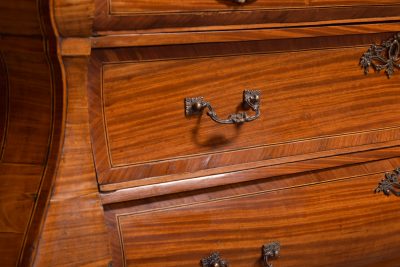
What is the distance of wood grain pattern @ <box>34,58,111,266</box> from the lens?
948mm

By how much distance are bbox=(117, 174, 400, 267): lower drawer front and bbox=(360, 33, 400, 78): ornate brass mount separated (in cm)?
20

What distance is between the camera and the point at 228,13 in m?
1.03

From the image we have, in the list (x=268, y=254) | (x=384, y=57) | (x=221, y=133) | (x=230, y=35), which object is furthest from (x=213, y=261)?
(x=384, y=57)

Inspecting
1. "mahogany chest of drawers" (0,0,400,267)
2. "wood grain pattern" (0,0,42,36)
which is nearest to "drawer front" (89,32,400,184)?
"mahogany chest of drawers" (0,0,400,267)

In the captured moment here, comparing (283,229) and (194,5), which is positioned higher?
(194,5)

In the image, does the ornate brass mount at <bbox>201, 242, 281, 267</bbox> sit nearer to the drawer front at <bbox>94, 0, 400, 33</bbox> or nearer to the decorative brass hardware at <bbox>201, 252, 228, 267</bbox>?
the decorative brass hardware at <bbox>201, 252, 228, 267</bbox>

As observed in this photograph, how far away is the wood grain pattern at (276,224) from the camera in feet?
3.56

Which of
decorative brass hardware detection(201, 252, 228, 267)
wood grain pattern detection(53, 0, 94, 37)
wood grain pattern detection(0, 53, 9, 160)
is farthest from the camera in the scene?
decorative brass hardware detection(201, 252, 228, 267)

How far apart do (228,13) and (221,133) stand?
19 cm

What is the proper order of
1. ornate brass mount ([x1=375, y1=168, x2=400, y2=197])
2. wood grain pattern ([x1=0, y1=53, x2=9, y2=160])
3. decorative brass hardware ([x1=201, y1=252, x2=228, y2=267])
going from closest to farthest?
wood grain pattern ([x1=0, y1=53, x2=9, y2=160]) < decorative brass hardware ([x1=201, y1=252, x2=228, y2=267]) < ornate brass mount ([x1=375, y1=168, x2=400, y2=197])

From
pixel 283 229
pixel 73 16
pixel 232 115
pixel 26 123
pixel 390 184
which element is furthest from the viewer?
pixel 390 184

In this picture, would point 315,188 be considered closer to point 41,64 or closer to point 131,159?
point 131,159

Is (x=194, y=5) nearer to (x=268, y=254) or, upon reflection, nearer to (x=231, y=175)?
(x=231, y=175)

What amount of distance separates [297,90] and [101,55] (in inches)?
13.4
